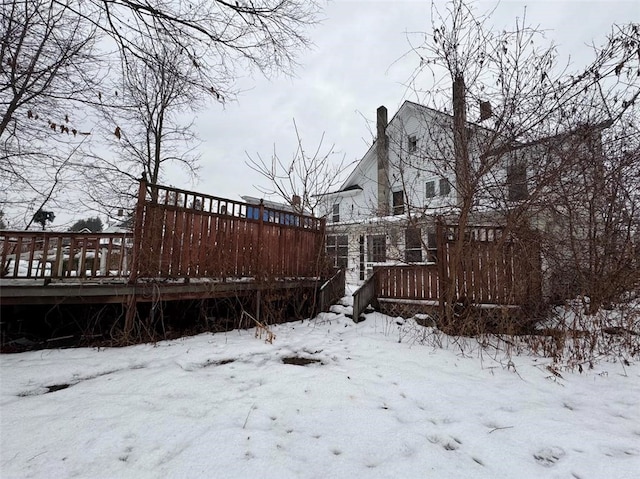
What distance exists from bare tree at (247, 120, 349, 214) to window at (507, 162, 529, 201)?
3.96m

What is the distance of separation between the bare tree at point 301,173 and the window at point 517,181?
3.96 meters

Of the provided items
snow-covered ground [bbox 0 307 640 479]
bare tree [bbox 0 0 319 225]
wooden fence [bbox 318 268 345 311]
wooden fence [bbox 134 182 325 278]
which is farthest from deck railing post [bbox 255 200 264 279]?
bare tree [bbox 0 0 319 225]

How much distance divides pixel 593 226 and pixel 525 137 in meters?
2.19

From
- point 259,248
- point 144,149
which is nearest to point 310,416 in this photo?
point 259,248

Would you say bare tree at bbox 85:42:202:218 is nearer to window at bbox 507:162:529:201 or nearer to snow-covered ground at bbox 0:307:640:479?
snow-covered ground at bbox 0:307:640:479

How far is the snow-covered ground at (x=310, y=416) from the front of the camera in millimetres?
1570

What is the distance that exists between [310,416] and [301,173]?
6076mm

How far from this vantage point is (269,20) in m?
3.01

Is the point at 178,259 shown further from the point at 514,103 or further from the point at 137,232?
the point at 514,103

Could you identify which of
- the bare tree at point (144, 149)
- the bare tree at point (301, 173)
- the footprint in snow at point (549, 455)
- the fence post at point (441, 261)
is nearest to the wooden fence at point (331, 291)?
the bare tree at point (301, 173)

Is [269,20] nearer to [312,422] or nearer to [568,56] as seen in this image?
[312,422]

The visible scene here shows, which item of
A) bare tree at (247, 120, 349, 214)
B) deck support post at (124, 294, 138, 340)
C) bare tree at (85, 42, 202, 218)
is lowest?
deck support post at (124, 294, 138, 340)

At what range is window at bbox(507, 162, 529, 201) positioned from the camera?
4285 millimetres

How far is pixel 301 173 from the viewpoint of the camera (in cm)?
737
